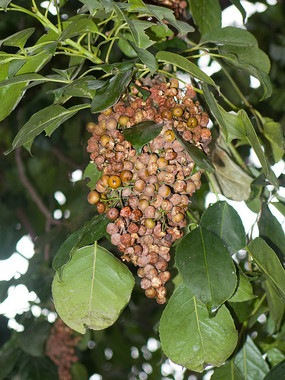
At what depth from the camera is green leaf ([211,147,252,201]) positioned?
38.9 inches

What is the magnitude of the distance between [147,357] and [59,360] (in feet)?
3.05

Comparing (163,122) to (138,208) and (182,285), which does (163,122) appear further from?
(182,285)

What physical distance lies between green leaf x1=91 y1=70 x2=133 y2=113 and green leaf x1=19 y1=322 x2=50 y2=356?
3.63 ft

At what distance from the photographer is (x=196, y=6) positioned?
1021 mm

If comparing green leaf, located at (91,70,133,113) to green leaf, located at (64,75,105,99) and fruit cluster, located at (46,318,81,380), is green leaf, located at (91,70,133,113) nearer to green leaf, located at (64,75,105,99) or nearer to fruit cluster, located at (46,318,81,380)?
green leaf, located at (64,75,105,99)

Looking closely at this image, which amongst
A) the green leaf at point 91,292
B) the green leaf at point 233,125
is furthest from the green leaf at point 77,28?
the green leaf at point 91,292

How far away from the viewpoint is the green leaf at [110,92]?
624mm

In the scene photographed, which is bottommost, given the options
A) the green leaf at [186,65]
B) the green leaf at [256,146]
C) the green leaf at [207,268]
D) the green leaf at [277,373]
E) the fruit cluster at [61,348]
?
the fruit cluster at [61,348]

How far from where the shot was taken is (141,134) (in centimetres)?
63

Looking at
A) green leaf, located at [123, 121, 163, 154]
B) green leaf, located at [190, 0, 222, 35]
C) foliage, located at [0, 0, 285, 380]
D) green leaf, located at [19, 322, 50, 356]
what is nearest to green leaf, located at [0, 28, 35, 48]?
foliage, located at [0, 0, 285, 380]

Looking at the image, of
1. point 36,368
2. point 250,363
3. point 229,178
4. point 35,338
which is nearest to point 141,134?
point 229,178

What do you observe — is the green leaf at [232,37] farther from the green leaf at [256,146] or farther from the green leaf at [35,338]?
the green leaf at [35,338]

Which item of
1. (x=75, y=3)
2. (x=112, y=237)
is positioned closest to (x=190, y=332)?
(x=112, y=237)

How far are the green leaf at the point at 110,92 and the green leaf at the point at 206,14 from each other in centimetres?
45
